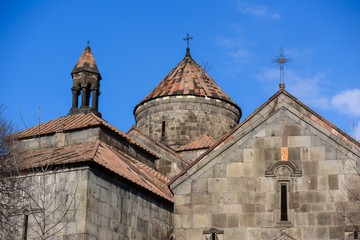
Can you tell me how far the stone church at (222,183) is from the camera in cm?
1505

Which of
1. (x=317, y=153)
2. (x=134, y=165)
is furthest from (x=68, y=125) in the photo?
(x=317, y=153)

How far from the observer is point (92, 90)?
24.1 metres

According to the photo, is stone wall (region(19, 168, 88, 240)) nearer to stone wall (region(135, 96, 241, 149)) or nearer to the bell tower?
the bell tower

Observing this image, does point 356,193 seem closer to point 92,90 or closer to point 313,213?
point 313,213

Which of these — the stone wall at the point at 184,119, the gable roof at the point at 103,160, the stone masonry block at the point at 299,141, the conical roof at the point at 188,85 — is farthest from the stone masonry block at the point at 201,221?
the conical roof at the point at 188,85

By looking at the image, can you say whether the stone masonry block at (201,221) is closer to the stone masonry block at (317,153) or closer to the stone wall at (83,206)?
the stone masonry block at (317,153)

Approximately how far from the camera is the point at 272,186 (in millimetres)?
15422

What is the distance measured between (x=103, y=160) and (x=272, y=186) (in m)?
5.55

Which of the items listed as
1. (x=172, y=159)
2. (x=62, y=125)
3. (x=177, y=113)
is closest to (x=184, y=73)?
(x=177, y=113)

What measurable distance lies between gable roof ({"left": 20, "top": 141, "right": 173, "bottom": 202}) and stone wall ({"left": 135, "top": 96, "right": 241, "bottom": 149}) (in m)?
6.17

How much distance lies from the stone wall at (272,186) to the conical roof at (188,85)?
1384cm

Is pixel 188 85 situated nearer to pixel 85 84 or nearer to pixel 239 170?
pixel 85 84

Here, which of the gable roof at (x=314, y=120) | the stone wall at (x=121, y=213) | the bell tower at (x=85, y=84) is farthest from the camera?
the bell tower at (x=85, y=84)

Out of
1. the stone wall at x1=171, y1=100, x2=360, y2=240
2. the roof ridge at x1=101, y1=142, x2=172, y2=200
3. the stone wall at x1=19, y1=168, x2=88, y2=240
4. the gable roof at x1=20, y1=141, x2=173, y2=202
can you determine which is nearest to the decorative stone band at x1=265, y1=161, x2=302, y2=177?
the stone wall at x1=171, y1=100, x2=360, y2=240
